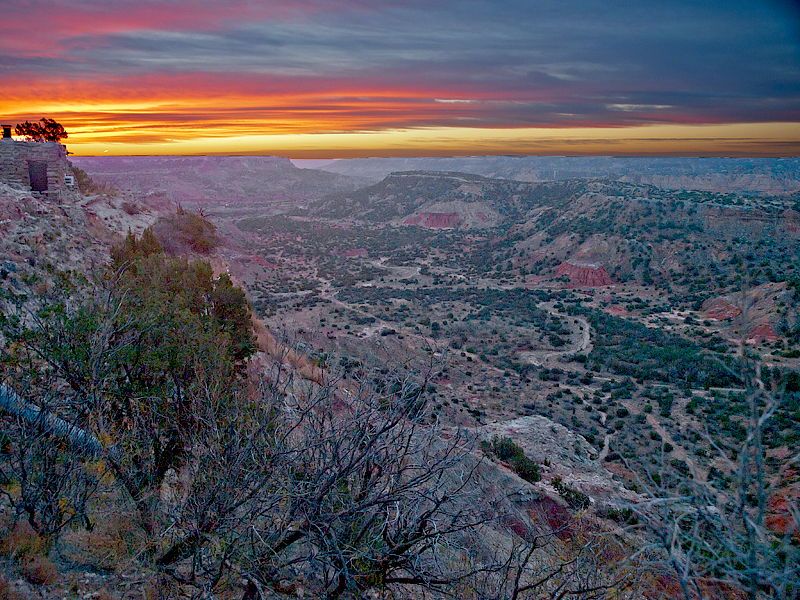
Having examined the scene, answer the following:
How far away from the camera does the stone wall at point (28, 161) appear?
21156mm

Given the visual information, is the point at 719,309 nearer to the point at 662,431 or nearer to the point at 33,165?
the point at 662,431

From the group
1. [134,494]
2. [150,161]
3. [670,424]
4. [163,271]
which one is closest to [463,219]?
[670,424]

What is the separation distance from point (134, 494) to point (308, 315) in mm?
31748

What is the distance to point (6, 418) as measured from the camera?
6543mm

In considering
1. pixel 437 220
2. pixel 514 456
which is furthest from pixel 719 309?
pixel 437 220

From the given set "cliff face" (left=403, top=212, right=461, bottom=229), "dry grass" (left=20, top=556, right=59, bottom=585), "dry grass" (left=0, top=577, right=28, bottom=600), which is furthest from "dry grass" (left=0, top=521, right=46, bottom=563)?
"cliff face" (left=403, top=212, right=461, bottom=229)

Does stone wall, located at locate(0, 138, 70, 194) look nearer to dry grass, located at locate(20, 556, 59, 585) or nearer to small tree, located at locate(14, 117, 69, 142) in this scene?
small tree, located at locate(14, 117, 69, 142)

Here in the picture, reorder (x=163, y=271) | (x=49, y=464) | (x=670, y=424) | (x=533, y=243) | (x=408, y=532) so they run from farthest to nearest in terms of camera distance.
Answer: (x=533, y=243), (x=670, y=424), (x=163, y=271), (x=49, y=464), (x=408, y=532)

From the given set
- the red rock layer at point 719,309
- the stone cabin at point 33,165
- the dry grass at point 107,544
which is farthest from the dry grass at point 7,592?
the red rock layer at point 719,309

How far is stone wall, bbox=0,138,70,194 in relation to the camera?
21156 millimetres

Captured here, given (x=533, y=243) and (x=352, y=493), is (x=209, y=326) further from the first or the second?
(x=533, y=243)

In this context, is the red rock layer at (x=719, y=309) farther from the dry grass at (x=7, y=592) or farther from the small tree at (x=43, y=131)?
the small tree at (x=43, y=131)

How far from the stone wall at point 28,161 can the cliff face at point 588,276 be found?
45913mm

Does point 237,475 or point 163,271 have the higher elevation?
point 163,271
